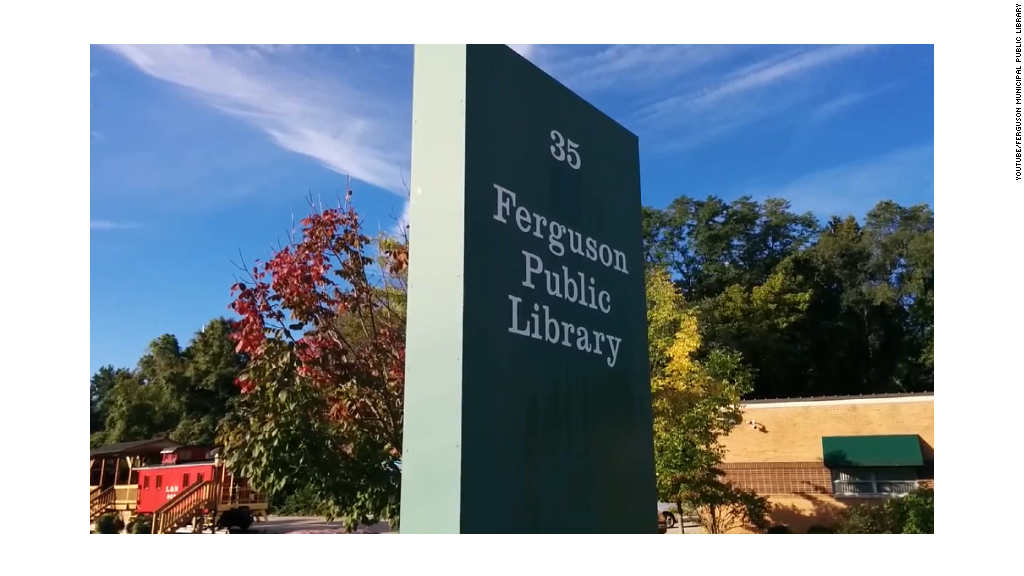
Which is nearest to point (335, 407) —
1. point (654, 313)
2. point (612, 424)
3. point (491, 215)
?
point (612, 424)

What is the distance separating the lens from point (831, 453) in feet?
69.7

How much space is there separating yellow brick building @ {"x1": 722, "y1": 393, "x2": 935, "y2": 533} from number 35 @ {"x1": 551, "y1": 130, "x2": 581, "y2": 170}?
1796 centimetres

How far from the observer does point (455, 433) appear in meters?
3.76

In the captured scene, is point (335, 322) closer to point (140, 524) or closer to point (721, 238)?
point (140, 524)

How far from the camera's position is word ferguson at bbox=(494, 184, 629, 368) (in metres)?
4.41

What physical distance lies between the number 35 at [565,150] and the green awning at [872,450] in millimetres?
18155

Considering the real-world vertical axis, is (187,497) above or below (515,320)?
→ below

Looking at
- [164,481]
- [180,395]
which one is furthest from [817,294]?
[180,395]

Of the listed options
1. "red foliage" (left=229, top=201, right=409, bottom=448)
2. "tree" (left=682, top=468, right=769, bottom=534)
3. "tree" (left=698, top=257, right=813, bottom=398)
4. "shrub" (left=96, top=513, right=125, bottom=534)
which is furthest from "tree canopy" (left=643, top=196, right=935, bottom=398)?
"red foliage" (left=229, top=201, right=409, bottom=448)

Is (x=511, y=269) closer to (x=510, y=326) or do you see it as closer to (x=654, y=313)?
→ (x=510, y=326)

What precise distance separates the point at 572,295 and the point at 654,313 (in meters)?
11.8

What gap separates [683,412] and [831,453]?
8279 millimetres

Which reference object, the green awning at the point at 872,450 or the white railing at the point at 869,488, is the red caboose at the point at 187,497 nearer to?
the green awning at the point at 872,450

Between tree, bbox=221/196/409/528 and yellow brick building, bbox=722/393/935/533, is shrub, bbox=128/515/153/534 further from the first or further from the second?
tree, bbox=221/196/409/528
